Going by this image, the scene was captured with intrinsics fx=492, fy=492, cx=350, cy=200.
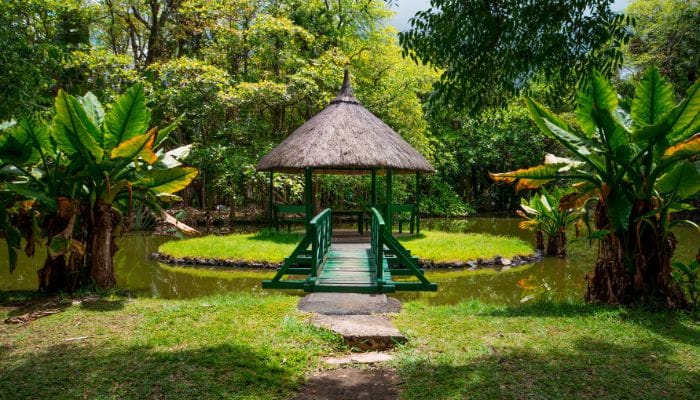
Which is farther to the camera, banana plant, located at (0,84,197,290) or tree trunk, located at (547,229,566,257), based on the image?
tree trunk, located at (547,229,566,257)

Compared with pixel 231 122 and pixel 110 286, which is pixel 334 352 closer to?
pixel 110 286

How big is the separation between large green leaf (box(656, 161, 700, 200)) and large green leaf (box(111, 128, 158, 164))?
562 cm

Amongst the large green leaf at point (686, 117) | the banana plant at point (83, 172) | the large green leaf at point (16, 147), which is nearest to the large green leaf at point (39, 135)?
the banana plant at point (83, 172)

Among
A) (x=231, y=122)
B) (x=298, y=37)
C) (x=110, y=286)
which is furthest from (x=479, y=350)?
(x=298, y=37)

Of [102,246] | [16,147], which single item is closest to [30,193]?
[16,147]

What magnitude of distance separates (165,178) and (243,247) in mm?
5125

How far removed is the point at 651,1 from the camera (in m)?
20.3

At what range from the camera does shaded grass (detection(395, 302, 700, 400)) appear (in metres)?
3.26

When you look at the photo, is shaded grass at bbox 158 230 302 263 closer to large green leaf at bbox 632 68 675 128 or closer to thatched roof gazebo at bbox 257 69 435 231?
thatched roof gazebo at bbox 257 69 435 231

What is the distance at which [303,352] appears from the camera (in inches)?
158

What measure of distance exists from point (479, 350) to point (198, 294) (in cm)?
Result: 510

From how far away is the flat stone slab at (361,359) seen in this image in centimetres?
394

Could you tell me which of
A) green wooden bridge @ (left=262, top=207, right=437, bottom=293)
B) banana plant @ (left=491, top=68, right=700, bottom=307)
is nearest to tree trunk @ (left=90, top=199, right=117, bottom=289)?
green wooden bridge @ (left=262, top=207, right=437, bottom=293)

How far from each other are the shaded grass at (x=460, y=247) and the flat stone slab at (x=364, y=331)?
18.9 feet
